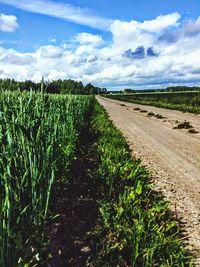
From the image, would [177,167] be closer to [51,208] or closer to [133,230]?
[51,208]

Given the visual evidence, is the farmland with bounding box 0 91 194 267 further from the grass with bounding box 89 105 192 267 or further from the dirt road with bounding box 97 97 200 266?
the dirt road with bounding box 97 97 200 266

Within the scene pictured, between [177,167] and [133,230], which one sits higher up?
[133,230]

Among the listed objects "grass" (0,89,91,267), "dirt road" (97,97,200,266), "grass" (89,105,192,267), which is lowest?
"dirt road" (97,97,200,266)

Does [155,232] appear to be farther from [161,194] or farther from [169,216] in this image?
[161,194]

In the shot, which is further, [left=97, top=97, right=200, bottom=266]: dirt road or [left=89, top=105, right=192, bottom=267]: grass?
[left=97, top=97, right=200, bottom=266]: dirt road

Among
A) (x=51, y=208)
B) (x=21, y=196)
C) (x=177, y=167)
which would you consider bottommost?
(x=177, y=167)

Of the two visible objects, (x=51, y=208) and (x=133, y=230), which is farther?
(x=51, y=208)

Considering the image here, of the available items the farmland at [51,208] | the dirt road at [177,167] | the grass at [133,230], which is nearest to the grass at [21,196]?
the farmland at [51,208]

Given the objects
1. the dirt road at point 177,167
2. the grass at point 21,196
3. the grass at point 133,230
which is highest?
the grass at point 21,196

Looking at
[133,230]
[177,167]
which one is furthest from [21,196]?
[177,167]

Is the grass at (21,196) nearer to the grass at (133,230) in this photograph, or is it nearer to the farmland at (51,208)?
the farmland at (51,208)

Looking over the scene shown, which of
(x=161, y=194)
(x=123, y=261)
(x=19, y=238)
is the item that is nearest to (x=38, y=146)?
(x=19, y=238)

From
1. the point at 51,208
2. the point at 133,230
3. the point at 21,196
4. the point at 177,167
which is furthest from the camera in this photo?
the point at 177,167

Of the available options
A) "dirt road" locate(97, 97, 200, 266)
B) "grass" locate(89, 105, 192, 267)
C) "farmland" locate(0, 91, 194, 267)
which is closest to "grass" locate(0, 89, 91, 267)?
"farmland" locate(0, 91, 194, 267)
